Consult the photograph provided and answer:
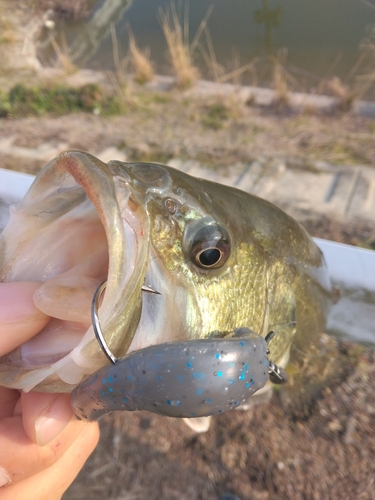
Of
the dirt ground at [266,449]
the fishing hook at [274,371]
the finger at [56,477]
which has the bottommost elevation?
A: the dirt ground at [266,449]

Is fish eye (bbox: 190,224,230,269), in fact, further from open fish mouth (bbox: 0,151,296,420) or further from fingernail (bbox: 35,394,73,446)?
fingernail (bbox: 35,394,73,446)

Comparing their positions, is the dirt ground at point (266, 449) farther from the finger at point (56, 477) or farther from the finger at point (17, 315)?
the finger at point (17, 315)

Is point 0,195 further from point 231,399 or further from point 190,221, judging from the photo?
point 231,399

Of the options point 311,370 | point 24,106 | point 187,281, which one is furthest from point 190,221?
point 24,106

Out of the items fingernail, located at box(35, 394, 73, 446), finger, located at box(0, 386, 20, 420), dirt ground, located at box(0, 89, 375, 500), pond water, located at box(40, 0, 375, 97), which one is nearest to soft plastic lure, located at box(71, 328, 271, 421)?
fingernail, located at box(35, 394, 73, 446)

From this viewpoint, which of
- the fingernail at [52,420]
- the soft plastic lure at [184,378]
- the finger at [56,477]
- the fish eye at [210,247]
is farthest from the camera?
the finger at [56,477]

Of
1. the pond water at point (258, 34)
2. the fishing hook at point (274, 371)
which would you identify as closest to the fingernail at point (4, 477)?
the fishing hook at point (274, 371)

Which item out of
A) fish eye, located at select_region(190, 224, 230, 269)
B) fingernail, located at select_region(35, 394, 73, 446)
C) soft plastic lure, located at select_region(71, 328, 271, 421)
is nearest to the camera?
soft plastic lure, located at select_region(71, 328, 271, 421)

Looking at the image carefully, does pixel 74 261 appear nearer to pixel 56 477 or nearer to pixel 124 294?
pixel 124 294

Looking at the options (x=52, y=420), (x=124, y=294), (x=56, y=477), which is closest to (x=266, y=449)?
(x=56, y=477)
